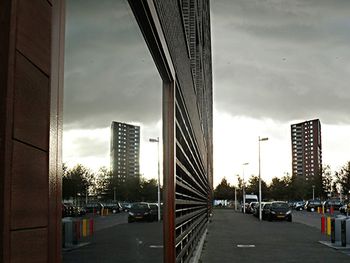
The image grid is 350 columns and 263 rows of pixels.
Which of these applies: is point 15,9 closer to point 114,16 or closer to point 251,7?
point 114,16

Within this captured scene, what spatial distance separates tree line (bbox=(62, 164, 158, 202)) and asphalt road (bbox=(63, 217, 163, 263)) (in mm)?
128

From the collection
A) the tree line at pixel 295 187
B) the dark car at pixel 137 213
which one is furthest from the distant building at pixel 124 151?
the tree line at pixel 295 187

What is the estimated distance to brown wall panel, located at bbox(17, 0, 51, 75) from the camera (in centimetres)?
165

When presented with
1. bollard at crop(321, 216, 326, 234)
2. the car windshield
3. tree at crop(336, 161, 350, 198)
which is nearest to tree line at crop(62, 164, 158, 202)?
bollard at crop(321, 216, 326, 234)

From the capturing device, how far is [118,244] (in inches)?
129

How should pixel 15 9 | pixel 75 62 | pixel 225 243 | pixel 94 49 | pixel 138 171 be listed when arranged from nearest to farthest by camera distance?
pixel 15 9 < pixel 75 62 < pixel 94 49 < pixel 138 171 < pixel 225 243

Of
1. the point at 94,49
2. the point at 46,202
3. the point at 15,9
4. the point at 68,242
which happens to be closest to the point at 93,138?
the point at 94,49

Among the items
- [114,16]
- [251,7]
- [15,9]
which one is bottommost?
[15,9]

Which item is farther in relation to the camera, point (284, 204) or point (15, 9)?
point (284, 204)

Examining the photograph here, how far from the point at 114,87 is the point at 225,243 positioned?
15.1m

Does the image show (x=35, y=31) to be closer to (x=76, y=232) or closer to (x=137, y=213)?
(x=76, y=232)

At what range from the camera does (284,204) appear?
39.6 meters

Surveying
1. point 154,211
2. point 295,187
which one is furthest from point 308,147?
point 154,211

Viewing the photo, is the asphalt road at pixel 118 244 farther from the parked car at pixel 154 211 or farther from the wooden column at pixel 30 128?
the wooden column at pixel 30 128
